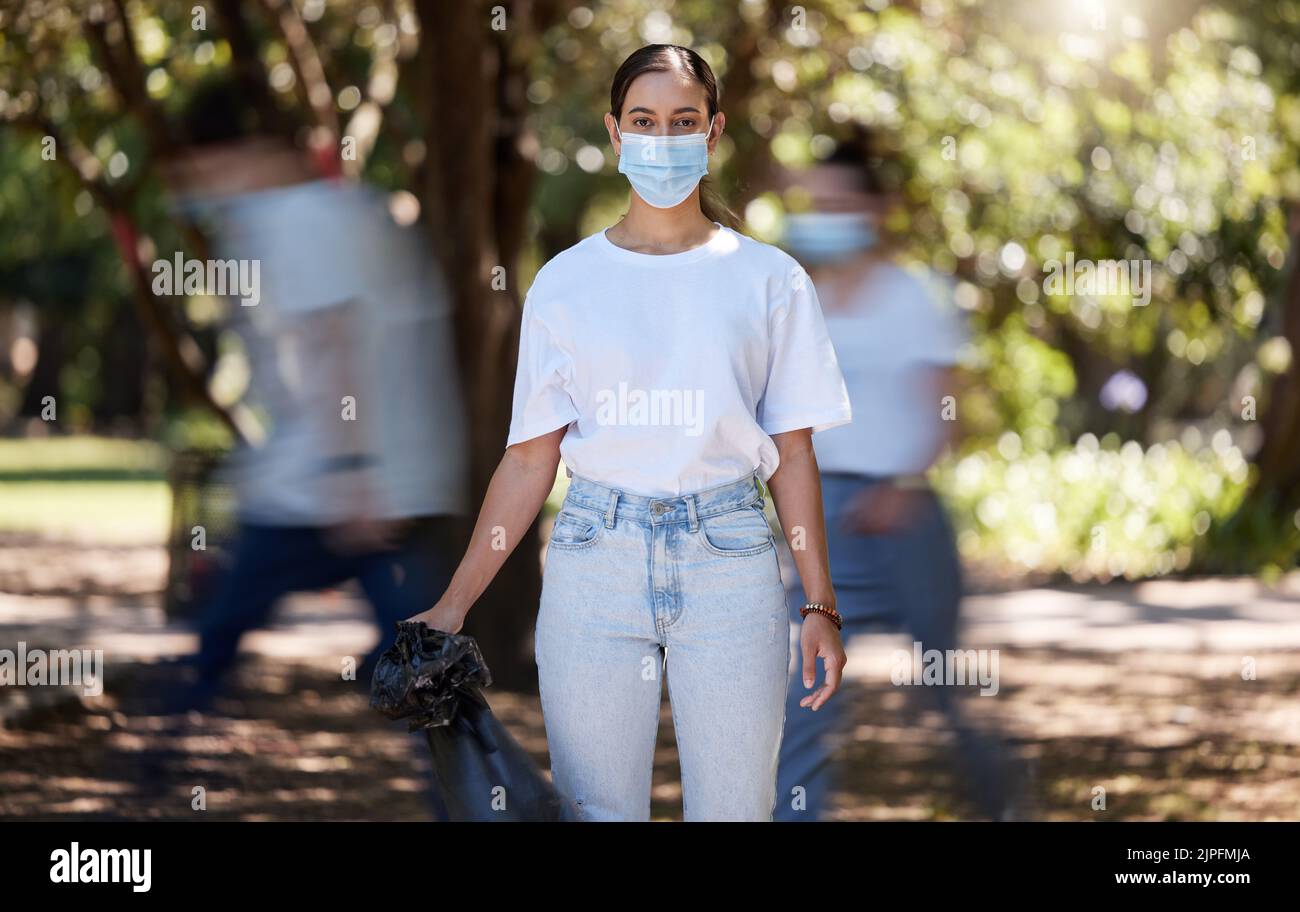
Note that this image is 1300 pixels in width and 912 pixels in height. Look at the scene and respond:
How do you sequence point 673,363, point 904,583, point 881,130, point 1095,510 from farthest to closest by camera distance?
point 1095,510, point 881,130, point 904,583, point 673,363

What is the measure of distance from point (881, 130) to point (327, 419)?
7.21 metres

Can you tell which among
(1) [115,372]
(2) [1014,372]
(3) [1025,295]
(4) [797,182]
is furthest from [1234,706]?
(1) [115,372]

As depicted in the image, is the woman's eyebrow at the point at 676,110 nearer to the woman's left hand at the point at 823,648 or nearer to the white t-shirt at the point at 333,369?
the woman's left hand at the point at 823,648

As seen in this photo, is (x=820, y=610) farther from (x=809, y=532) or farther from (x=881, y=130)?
(x=881, y=130)

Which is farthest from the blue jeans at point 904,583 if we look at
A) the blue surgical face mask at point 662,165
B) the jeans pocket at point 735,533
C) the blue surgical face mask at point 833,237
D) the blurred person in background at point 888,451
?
the blue surgical face mask at point 662,165

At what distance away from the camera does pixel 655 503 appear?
11.4ft

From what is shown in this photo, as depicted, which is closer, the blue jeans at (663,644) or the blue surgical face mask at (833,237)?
the blue jeans at (663,644)

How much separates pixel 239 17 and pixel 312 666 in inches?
135

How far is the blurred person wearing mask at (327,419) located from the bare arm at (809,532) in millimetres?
1980

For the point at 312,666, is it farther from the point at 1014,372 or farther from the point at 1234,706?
the point at 1014,372

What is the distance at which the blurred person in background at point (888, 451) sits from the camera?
17.0 ft

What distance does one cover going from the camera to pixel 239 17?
29.5 feet

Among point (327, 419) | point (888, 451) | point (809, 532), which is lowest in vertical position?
point (809, 532)

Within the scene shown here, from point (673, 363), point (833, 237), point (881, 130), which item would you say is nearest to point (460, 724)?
point (673, 363)
